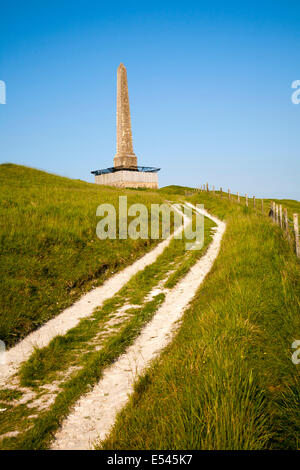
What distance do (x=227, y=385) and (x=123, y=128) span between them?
52.5 metres

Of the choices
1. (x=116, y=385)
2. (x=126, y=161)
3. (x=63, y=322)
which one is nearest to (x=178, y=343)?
(x=116, y=385)

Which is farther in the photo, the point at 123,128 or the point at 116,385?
the point at 123,128

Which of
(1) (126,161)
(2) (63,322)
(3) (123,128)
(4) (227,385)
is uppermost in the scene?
(3) (123,128)

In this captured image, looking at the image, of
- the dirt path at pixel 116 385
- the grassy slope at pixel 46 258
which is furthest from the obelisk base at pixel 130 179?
the dirt path at pixel 116 385

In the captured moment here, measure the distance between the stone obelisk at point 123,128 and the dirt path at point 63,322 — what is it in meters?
43.7

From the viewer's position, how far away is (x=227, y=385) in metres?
3.53

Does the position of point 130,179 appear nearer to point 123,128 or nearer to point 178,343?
point 123,128

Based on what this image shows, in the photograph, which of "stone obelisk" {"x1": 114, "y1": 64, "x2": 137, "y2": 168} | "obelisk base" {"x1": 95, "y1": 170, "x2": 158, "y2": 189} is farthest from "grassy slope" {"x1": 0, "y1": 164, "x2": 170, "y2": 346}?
"stone obelisk" {"x1": 114, "y1": 64, "x2": 137, "y2": 168}

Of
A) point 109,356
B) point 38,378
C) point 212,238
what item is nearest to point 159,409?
point 109,356

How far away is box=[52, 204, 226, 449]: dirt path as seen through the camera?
389cm

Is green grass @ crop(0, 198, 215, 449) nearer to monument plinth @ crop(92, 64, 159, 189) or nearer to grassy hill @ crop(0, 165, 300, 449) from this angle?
grassy hill @ crop(0, 165, 300, 449)
